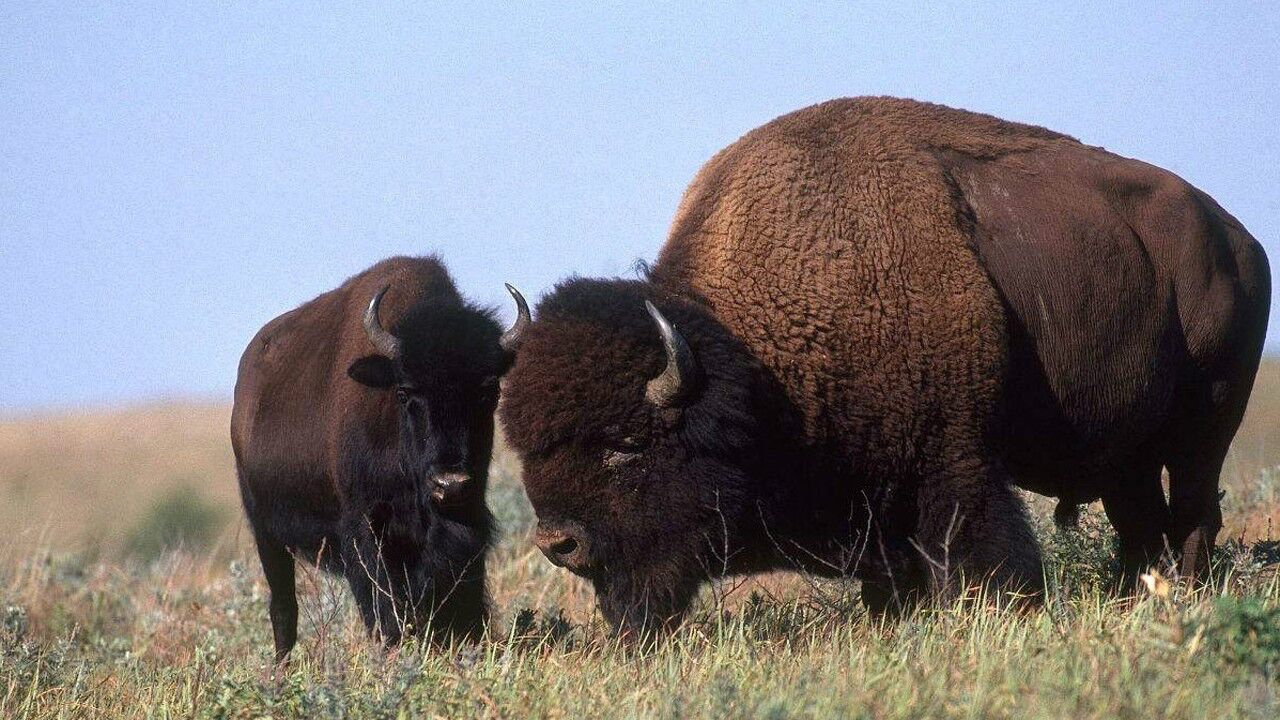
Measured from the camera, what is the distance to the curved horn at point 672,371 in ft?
18.5

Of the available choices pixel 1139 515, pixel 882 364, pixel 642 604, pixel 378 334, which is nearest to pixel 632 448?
pixel 642 604

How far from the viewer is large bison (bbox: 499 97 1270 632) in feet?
18.9

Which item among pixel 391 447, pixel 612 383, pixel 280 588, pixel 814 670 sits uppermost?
pixel 612 383

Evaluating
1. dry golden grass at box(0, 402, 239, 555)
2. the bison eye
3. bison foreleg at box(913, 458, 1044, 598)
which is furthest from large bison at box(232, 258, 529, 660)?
dry golden grass at box(0, 402, 239, 555)

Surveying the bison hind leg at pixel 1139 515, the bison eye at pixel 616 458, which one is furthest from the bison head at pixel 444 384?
the bison hind leg at pixel 1139 515

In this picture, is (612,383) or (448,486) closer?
(612,383)

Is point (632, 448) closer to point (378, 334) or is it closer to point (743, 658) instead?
point (743, 658)

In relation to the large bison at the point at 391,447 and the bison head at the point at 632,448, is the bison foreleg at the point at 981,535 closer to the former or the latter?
the bison head at the point at 632,448

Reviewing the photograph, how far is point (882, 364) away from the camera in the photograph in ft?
19.4

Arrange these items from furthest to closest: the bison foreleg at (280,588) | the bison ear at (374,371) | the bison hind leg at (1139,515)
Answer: the bison foreleg at (280,588)
the bison ear at (374,371)
the bison hind leg at (1139,515)

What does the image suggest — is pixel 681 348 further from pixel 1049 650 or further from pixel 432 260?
pixel 432 260

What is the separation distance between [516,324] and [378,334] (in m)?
0.66

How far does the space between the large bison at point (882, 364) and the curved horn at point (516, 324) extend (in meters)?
0.75

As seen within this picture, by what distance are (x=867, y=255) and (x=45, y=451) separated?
42915mm
